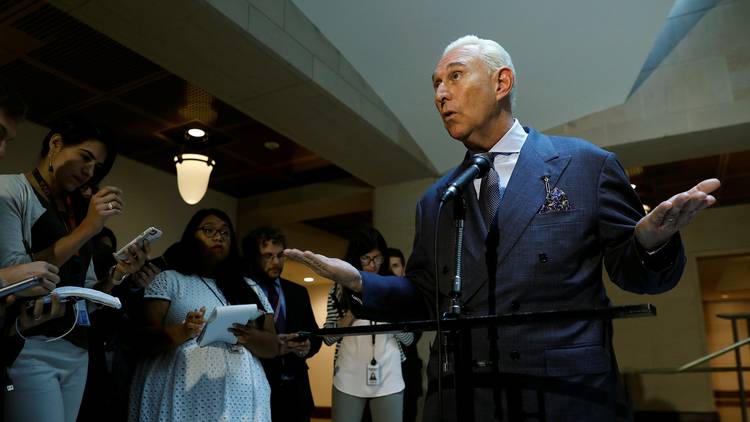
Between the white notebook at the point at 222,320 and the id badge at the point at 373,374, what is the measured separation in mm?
1110

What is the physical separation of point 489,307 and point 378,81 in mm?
3843

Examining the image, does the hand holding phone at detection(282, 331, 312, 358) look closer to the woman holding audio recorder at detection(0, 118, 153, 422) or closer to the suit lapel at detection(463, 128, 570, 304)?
the woman holding audio recorder at detection(0, 118, 153, 422)

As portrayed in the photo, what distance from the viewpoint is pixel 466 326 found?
100cm

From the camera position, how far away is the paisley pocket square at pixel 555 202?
4.28 feet

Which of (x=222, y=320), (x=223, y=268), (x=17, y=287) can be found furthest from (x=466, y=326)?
(x=223, y=268)

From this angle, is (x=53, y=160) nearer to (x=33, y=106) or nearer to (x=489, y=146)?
(x=489, y=146)

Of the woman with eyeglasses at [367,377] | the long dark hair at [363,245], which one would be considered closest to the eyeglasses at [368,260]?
the long dark hair at [363,245]

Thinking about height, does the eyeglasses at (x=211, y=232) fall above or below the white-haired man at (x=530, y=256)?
above

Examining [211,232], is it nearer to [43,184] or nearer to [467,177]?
[43,184]

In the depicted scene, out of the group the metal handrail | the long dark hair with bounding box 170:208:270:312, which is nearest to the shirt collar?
the metal handrail

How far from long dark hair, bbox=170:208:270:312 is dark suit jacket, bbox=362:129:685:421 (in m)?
1.66

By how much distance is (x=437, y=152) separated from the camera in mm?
5648

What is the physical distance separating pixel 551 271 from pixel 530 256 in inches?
2.0

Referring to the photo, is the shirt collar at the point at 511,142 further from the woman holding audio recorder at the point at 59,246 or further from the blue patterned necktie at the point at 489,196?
the woman holding audio recorder at the point at 59,246
